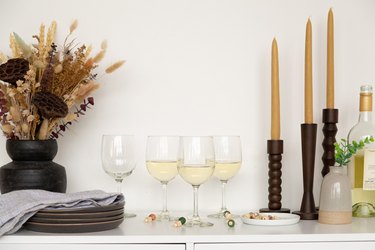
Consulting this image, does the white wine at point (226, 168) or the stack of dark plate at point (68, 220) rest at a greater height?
the white wine at point (226, 168)

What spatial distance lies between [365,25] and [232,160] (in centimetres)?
63

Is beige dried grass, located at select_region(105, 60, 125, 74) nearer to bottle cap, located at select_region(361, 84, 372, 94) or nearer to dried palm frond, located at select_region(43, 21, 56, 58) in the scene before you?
dried palm frond, located at select_region(43, 21, 56, 58)

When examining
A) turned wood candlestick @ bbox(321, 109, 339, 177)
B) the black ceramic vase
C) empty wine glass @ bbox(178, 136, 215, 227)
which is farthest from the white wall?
empty wine glass @ bbox(178, 136, 215, 227)

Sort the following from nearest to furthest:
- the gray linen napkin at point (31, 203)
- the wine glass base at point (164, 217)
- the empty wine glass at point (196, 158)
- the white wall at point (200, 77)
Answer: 1. the gray linen napkin at point (31, 203)
2. the empty wine glass at point (196, 158)
3. the wine glass base at point (164, 217)
4. the white wall at point (200, 77)

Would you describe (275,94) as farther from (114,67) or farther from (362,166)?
(114,67)

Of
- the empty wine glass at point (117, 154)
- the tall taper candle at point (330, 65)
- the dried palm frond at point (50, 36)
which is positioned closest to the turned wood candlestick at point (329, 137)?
the tall taper candle at point (330, 65)

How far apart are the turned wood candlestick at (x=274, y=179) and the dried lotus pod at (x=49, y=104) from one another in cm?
57

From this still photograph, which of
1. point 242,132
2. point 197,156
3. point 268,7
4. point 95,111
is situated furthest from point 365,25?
point 95,111

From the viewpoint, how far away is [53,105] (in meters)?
1.45

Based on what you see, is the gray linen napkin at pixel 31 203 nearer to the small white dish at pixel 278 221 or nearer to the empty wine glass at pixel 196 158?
the empty wine glass at pixel 196 158

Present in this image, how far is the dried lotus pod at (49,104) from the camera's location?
1.44 metres

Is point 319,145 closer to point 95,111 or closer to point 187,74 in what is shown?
point 187,74

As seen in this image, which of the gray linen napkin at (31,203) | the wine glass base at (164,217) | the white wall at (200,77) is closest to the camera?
the gray linen napkin at (31,203)

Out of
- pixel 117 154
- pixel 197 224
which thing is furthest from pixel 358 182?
pixel 117 154
